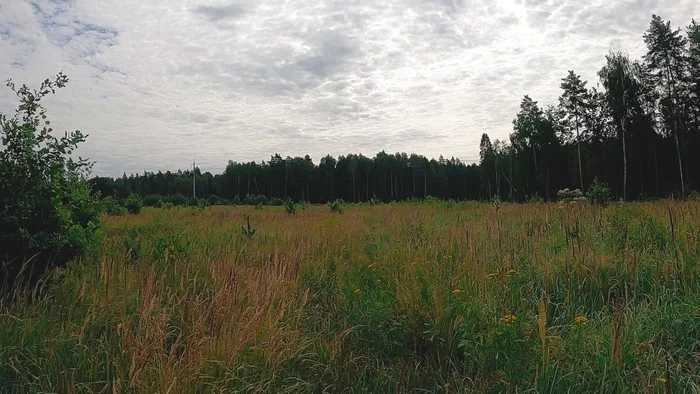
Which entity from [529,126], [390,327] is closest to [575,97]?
[529,126]

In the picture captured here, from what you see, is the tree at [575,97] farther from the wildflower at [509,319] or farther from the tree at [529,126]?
the wildflower at [509,319]

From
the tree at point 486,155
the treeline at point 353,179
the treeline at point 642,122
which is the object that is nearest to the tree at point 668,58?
the treeline at point 642,122

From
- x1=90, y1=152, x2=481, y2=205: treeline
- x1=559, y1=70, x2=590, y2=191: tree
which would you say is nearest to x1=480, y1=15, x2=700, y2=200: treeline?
x1=559, y1=70, x2=590, y2=191: tree

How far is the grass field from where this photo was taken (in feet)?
7.26

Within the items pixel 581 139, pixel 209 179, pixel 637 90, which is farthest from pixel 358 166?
pixel 637 90

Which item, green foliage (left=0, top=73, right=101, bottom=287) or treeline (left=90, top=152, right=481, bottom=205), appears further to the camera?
treeline (left=90, top=152, right=481, bottom=205)

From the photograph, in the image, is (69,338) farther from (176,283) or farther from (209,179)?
(209,179)

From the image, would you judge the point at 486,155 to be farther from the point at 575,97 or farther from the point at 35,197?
the point at 35,197

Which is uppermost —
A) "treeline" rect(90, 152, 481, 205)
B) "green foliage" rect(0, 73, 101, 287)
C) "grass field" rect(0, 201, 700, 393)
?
"treeline" rect(90, 152, 481, 205)

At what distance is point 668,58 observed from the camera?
1057 inches

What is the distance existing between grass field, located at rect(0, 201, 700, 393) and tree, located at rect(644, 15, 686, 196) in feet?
96.5

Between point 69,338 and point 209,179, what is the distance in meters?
96.5

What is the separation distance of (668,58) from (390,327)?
3327cm

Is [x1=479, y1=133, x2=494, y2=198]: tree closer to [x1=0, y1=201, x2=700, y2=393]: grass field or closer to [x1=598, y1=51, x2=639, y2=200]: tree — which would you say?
[x1=598, y1=51, x2=639, y2=200]: tree
